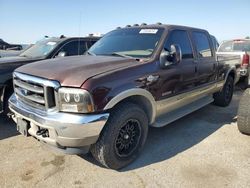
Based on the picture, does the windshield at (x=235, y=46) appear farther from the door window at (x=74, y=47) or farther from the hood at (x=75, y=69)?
the hood at (x=75, y=69)

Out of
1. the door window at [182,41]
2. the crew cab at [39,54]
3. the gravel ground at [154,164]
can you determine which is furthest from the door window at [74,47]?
the door window at [182,41]

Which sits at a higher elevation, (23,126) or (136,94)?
(136,94)

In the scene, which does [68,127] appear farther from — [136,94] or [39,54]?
[39,54]

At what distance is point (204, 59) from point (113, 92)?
272 cm

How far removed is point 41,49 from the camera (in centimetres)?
604

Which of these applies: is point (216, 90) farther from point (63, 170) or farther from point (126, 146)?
point (63, 170)

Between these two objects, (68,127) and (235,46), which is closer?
(68,127)

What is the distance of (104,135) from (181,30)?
8.26ft

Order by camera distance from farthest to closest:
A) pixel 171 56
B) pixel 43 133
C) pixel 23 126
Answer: pixel 171 56 < pixel 23 126 < pixel 43 133

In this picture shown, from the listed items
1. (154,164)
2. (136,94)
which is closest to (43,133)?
(136,94)

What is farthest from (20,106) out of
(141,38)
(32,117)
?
(141,38)

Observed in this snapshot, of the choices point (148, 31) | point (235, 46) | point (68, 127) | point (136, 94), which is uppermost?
point (148, 31)

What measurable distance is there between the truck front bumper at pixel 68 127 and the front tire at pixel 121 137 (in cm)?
18

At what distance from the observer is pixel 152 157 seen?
12.4 ft
